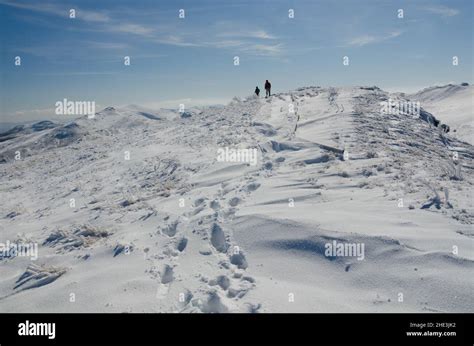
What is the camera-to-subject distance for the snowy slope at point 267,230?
666 centimetres

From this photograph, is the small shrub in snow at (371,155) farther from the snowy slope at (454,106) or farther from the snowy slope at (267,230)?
the snowy slope at (454,106)

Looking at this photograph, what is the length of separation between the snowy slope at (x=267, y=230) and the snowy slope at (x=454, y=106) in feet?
172

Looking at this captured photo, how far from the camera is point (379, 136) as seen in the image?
52.6 ft

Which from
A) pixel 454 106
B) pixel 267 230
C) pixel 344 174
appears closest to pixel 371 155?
pixel 344 174

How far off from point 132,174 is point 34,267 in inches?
354

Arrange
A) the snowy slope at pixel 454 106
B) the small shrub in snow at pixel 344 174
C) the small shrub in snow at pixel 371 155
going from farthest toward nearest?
1. the snowy slope at pixel 454 106
2. the small shrub in snow at pixel 371 155
3. the small shrub in snow at pixel 344 174

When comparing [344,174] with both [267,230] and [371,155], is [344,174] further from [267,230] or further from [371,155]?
[267,230]

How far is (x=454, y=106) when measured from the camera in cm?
11144

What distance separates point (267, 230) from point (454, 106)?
408ft

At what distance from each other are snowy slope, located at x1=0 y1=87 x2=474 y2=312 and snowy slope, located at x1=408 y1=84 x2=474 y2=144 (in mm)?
52406

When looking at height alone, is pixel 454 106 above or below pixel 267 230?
above
